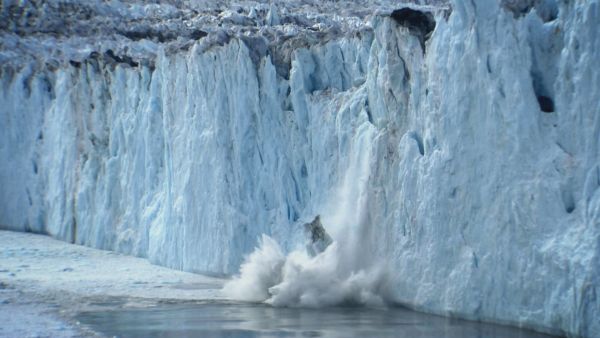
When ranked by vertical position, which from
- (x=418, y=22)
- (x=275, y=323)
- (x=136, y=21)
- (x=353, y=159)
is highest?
(x=136, y=21)

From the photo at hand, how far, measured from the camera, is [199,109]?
18.8m

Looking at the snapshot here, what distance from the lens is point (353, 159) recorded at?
15320 mm

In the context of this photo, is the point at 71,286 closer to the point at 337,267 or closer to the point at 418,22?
the point at 337,267

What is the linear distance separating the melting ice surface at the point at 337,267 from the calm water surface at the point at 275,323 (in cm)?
33

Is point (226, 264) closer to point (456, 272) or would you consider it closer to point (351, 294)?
point (351, 294)

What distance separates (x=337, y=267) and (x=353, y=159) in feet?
6.54

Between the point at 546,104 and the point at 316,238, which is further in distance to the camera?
the point at 316,238

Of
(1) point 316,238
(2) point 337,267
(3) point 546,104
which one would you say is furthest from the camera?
(1) point 316,238

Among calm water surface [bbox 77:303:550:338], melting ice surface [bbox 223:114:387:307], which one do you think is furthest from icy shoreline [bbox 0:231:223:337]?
melting ice surface [bbox 223:114:387:307]

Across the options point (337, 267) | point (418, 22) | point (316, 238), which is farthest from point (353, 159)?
point (418, 22)

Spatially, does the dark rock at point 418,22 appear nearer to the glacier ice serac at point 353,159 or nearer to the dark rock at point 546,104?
the glacier ice serac at point 353,159

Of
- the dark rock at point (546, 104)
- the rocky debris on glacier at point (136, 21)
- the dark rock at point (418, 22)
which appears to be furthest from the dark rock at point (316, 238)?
the rocky debris on glacier at point (136, 21)

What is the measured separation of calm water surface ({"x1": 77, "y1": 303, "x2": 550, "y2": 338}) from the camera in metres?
11.2

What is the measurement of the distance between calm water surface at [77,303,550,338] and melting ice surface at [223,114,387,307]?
1.09 feet
